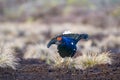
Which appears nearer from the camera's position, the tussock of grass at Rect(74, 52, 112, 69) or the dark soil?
the dark soil

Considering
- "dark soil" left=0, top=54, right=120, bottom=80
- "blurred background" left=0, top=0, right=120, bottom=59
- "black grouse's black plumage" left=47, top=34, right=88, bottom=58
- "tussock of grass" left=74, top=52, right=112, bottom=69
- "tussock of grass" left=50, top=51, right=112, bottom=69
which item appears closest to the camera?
"dark soil" left=0, top=54, right=120, bottom=80

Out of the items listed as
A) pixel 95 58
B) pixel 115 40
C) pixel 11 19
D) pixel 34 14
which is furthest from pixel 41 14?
pixel 95 58

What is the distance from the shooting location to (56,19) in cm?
4244

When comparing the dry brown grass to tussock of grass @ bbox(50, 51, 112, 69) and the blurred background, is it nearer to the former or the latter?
tussock of grass @ bbox(50, 51, 112, 69)

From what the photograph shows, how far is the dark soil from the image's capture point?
1112 cm

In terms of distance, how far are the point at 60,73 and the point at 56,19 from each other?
3086cm

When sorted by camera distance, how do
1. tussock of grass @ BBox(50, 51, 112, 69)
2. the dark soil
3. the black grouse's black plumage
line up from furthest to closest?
tussock of grass @ BBox(50, 51, 112, 69) < the black grouse's black plumage < the dark soil

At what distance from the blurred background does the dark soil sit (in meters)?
10.9

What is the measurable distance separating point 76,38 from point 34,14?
3278cm

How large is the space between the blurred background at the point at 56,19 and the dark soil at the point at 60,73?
35.8 ft

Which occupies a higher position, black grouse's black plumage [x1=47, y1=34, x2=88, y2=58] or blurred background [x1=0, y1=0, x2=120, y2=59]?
blurred background [x1=0, y1=0, x2=120, y2=59]

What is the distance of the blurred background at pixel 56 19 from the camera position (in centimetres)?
3017

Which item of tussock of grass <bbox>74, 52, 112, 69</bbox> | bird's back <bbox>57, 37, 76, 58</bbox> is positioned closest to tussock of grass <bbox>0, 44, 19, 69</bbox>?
bird's back <bbox>57, 37, 76, 58</bbox>

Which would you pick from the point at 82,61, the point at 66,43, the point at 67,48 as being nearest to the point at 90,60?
the point at 82,61
